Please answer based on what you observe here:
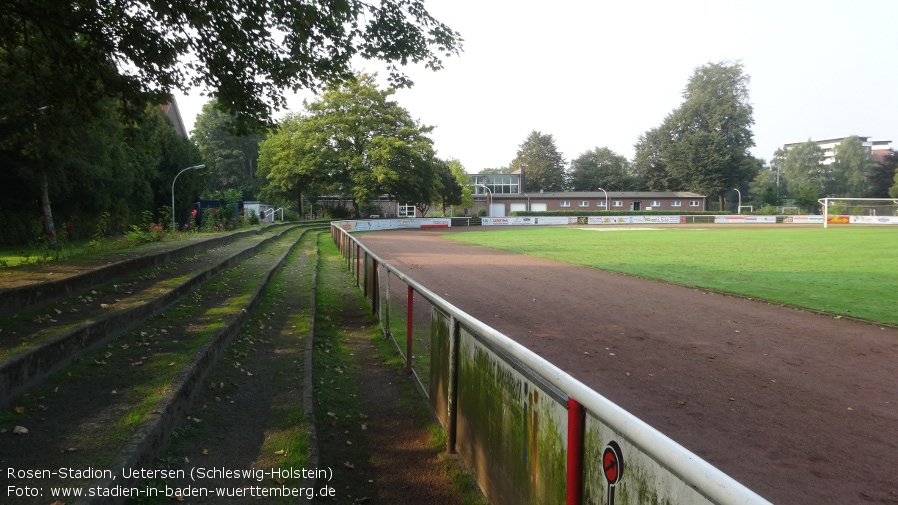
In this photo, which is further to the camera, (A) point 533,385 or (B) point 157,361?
(B) point 157,361

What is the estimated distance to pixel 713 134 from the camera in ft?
274

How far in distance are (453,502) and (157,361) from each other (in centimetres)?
332

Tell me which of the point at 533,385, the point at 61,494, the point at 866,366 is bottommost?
the point at 866,366

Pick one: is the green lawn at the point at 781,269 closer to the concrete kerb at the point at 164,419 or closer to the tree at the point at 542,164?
the concrete kerb at the point at 164,419

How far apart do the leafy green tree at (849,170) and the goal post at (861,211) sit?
50.6 meters

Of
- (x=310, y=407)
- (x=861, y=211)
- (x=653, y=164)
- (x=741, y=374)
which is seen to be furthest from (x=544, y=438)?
(x=653, y=164)

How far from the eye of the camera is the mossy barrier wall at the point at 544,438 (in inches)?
66.8

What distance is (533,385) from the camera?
282 cm

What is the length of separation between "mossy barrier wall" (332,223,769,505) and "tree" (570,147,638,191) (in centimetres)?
10568

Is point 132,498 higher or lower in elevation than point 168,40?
lower

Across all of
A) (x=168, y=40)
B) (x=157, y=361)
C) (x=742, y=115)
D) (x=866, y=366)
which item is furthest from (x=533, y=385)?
(x=742, y=115)

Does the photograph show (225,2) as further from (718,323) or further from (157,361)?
(718,323)

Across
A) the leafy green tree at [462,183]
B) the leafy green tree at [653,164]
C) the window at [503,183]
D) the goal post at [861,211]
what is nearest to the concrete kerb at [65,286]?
the goal post at [861,211]

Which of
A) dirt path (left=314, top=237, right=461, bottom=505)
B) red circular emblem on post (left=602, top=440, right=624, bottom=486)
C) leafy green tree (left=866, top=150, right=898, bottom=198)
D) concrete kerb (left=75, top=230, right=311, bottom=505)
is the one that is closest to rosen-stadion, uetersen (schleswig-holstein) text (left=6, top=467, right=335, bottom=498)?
concrete kerb (left=75, top=230, right=311, bottom=505)
